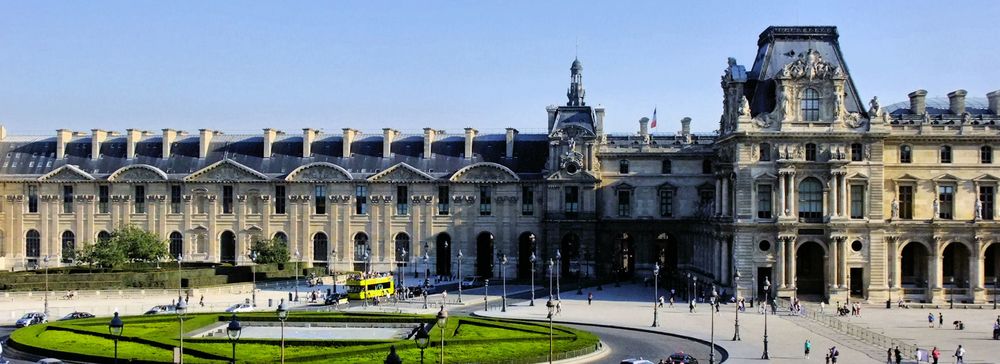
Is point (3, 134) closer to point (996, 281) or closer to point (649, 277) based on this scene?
point (649, 277)

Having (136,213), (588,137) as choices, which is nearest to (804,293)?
(588,137)

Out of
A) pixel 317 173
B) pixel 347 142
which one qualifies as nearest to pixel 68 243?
pixel 317 173

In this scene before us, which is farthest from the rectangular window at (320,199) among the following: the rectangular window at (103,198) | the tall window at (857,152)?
the tall window at (857,152)

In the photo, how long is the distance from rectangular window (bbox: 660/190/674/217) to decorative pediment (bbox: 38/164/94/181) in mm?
54459

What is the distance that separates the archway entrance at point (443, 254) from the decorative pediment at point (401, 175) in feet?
18.9

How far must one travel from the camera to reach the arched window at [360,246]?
10938 cm

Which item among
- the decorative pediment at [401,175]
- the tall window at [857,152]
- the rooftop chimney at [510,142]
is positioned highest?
the rooftop chimney at [510,142]

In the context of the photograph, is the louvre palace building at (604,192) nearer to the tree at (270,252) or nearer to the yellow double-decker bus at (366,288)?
the tree at (270,252)

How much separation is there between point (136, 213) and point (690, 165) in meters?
53.1

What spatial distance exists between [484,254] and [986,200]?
150ft

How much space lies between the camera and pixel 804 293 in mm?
82938

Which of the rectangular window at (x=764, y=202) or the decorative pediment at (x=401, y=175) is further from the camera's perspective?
the decorative pediment at (x=401, y=175)

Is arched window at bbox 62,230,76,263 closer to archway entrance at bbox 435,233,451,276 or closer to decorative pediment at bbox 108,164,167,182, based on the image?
decorative pediment at bbox 108,164,167,182

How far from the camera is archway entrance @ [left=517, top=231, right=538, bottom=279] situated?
351 feet
